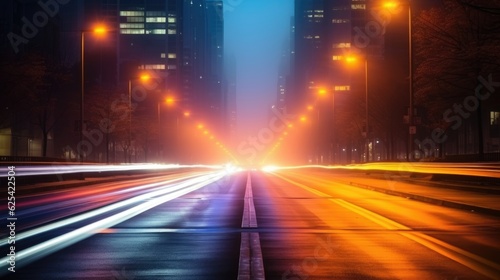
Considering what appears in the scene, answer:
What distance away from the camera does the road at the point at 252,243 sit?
376 inches

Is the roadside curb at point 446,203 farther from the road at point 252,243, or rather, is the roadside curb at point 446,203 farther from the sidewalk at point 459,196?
the road at point 252,243

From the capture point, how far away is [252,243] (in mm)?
12516

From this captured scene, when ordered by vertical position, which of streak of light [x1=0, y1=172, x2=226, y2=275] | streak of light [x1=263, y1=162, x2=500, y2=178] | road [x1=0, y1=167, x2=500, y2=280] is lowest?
road [x1=0, y1=167, x2=500, y2=280]

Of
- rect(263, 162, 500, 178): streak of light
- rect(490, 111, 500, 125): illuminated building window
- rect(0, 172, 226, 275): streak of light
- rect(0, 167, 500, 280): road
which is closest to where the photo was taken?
rect(0, 167, 500, 280): road

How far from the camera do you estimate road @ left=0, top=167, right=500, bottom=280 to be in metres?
9.54

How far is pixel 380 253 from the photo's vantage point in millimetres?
11359

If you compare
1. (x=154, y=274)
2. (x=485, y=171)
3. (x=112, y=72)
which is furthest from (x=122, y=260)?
(x=112, y=72)

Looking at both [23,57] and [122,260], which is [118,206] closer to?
[122,260]

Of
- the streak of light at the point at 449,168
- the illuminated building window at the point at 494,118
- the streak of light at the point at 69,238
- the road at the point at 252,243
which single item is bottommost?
the road at the point at 252,243

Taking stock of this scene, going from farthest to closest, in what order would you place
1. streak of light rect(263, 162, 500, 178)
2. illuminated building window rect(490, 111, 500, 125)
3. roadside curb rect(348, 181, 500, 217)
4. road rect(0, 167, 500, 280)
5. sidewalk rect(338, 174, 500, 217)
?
illuminated building window rect(490, 111, 500, 125), streak of light rect(263, 162, 500, 178), sidewalk rect(338, 174, 500, 217), roadside curb rect(348, 181, 500, 217), road rect(0, 167, 500, 280)

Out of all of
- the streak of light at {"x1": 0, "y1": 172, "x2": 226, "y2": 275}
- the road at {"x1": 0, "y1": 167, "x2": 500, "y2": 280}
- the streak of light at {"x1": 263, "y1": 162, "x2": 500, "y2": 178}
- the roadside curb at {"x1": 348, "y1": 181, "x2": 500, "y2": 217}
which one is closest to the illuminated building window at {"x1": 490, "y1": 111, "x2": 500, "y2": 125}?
the streak of light at {"x1": 263, "y1": 162, "x2": 500, "y2": 178}

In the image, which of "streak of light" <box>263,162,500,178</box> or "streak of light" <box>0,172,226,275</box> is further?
"streak of light" <box>263,162,500,178</box>

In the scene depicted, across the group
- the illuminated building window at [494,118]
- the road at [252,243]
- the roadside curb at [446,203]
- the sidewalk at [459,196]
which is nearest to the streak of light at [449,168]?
the sidewalk at [459,196]

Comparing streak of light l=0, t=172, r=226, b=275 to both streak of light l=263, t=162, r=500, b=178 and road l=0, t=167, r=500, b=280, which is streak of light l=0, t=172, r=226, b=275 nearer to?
road l=0, t=167, r=500, b=280
